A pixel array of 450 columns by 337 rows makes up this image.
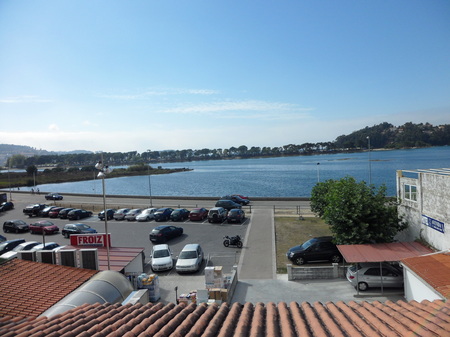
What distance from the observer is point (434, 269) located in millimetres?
11906

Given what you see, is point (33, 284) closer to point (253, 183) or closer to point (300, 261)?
point (300, 261)

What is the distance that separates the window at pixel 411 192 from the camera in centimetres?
1750

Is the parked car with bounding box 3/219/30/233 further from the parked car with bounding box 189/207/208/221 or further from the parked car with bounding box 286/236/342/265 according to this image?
the parked car with bounding box 286/236/342/265

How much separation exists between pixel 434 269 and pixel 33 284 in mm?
14269

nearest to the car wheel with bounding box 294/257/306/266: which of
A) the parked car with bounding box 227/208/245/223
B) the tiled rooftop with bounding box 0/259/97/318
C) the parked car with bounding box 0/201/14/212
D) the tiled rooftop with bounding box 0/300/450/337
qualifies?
the tiled rooftop with bounding box 0/259/97/318

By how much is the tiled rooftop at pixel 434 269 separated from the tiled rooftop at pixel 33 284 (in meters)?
12.0

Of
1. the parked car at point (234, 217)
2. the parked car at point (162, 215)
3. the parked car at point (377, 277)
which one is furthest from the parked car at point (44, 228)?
the parked car at point (377, 277)

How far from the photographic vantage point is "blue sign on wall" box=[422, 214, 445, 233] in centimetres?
1445

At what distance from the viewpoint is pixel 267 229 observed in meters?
26.0

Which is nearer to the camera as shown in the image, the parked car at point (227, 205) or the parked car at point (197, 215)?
the parked car at point (197, 215)

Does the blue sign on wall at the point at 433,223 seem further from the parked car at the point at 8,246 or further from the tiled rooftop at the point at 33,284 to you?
the parked car at the point at 8,246

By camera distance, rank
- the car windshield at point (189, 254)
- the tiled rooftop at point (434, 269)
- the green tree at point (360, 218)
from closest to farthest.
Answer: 1. the tiled rooftop at point (434, 269)
2. the green tree at point (360, 218)
3. the car windshield at point (189, 254)

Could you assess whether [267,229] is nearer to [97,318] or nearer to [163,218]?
[163,218]

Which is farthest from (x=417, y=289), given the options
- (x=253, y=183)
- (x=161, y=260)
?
(x=253, y=183)
